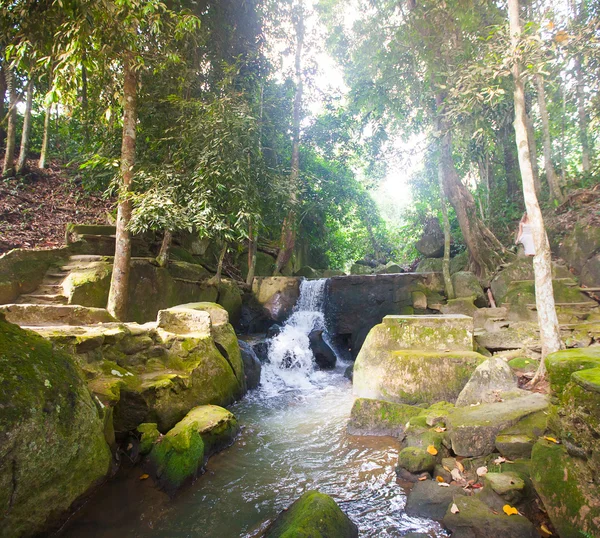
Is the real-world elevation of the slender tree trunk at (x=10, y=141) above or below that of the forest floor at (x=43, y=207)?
above

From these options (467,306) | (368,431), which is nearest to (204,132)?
(368,431)

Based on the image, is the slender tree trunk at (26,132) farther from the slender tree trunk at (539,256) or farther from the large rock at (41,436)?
the slender tree trunk at (539,256)

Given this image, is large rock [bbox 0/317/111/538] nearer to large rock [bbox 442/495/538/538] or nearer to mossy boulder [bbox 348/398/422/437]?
large rock [bbox 442/495/538/538]

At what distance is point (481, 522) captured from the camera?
9.12ft

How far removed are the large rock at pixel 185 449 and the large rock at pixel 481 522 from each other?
97.3 inches

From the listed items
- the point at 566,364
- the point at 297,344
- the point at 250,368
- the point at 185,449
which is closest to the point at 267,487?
the point at 185,449

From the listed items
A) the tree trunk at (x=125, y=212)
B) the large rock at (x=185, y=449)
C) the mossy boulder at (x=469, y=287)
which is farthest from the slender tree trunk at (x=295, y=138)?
the large rock at (x=185, y=449)

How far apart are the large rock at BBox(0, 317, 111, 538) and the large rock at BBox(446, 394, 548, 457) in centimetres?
350

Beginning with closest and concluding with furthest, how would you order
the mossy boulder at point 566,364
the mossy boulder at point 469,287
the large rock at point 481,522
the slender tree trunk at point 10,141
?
the large rock at point 481,522 → the mossy boulder at point 566,364 → the mossy boulder at point 469,287 → the slender tree trunk at point 10,141

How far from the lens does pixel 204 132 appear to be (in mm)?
8000

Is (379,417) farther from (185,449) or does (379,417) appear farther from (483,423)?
(185,449)

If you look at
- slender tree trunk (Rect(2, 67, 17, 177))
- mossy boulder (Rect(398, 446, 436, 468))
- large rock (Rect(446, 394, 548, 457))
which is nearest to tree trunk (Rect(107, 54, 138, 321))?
mossy boulder (Rect(398, 446, 436, 468))

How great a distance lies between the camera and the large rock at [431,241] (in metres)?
14.7

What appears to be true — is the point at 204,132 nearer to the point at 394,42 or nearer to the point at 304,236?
the point at 394,42
